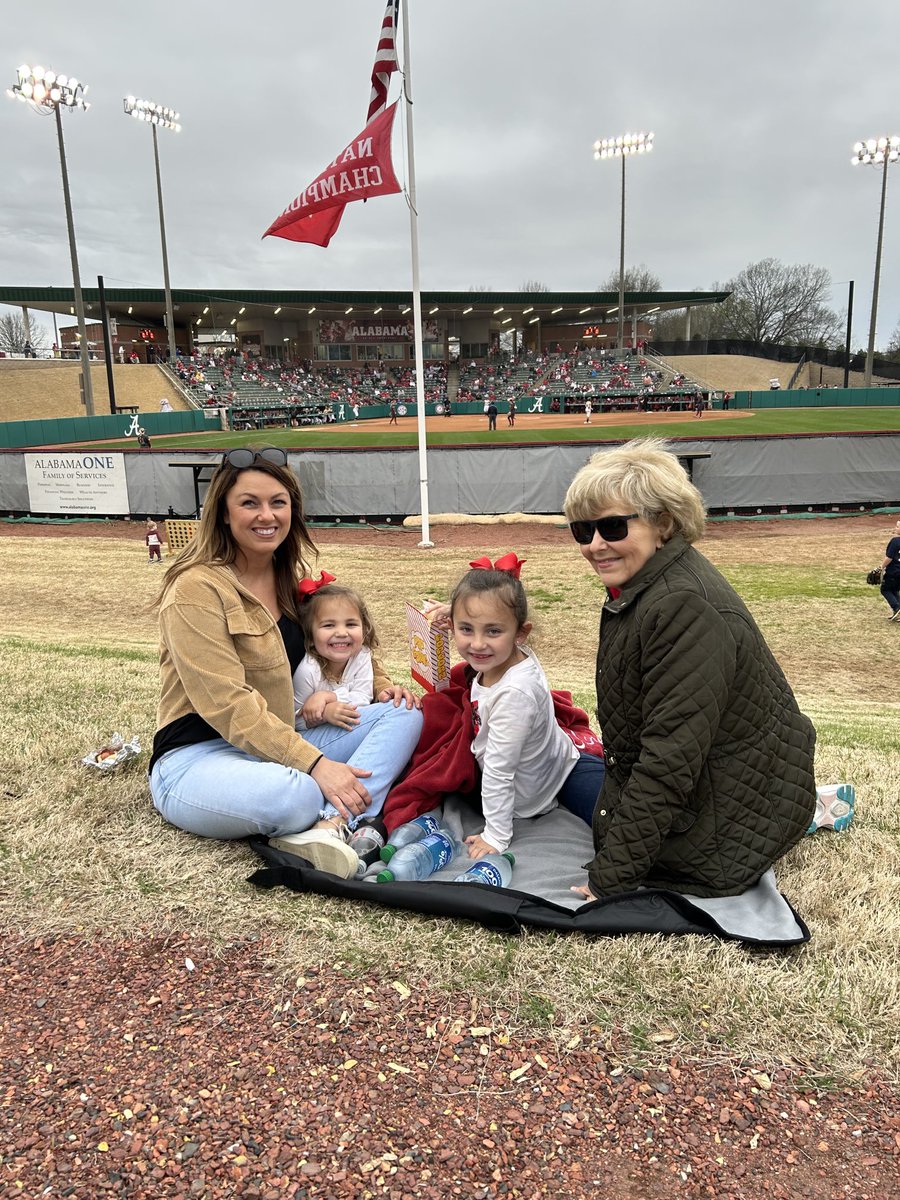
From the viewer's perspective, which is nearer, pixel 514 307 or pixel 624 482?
pixel 624 482

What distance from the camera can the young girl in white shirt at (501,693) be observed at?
296 cm

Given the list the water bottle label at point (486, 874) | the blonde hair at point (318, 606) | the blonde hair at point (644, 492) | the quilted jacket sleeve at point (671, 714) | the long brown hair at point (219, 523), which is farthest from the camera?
the blonde hair at point (318, 606)

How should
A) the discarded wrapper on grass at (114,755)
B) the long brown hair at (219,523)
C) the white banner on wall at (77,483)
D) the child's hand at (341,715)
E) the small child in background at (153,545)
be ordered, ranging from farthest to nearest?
1. the white banner on wall at (77,483)
2. the small child in background at (153,545)
3. the discarded wrapper on grass at (114,755)
4. the child's hand at (341,715)
5. the long brown hair at (219,523)

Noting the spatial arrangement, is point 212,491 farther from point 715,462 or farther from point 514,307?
point 514,307

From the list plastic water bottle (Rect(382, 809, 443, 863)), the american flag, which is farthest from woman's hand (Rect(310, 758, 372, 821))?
the american flag

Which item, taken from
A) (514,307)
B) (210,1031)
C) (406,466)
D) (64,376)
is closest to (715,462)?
(406,466)

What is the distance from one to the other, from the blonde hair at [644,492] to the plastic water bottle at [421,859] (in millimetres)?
1334

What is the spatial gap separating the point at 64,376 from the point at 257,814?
50858mm

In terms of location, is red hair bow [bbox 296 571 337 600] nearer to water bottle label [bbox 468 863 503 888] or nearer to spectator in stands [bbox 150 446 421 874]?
spectator in stands [bbox 150 446 421 874]

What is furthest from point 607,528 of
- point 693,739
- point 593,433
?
point 593,433

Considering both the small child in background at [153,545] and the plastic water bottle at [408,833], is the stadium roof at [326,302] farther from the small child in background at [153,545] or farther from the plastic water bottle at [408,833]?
the plastic water bottle at [408,833]

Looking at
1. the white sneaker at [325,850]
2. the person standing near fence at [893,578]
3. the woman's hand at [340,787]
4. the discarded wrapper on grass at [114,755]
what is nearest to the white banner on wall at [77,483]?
the person standing near fence at [893,578]

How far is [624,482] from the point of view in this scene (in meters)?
2.48

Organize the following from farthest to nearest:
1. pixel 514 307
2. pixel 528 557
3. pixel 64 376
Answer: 1. pixel 514 307
2. pixel 64 376
3. pixel 528 557
